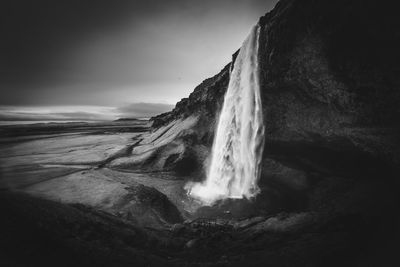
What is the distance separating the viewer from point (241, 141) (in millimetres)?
9938

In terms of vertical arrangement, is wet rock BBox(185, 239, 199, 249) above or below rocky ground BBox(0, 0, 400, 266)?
below

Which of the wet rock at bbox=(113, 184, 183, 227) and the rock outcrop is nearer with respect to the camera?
the wet rock at bbox=(113, 184, 183, 227)

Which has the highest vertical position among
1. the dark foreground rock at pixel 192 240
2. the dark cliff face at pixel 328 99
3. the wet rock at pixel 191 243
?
the dark cliff face at pixel 328 99

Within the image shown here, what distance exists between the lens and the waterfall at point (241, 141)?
9.53 m

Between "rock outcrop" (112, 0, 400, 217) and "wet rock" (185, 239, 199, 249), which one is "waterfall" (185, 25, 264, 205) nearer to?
"rock outcrop" (112, 0, 400, 217)

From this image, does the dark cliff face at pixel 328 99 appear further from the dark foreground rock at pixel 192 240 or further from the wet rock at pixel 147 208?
the wet rock at pixel 147 208

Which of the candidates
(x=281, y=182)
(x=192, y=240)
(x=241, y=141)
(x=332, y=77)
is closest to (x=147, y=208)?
(x=192, y=240)

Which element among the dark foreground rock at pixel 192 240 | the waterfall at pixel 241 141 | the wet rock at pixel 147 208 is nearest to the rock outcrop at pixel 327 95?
the waterfall at pixel 241 141

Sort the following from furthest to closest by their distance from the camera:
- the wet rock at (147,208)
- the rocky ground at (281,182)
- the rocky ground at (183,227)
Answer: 1. the wet rock at (147,208)
2. the rocky ground at (281,182)
3. the rocky ground at (183,227)

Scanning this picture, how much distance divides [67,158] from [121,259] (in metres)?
9.23

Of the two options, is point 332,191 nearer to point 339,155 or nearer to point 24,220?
point 339,155

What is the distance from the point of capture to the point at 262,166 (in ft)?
32.6

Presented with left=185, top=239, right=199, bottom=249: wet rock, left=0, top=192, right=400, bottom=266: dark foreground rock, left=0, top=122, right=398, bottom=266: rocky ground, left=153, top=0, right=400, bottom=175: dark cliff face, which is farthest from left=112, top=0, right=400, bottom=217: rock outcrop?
left=185, top=239, right=199, bottom=249: wet rock

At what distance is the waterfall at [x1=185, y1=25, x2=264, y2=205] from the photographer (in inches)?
375
